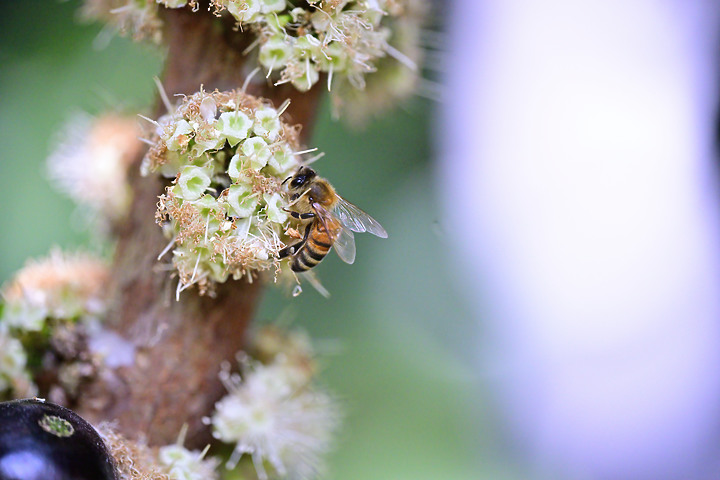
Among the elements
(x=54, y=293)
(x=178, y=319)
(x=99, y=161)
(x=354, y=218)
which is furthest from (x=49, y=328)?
(x=354, y=218)

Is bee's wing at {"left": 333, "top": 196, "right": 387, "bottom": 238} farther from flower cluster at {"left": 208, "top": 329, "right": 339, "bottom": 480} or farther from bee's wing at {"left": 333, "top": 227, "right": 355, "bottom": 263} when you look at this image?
flower cluster at {"left": 208, "top": 329, "right": 339, "bottom": 480}

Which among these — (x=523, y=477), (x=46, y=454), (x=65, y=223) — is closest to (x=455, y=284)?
(x=523, y=477)

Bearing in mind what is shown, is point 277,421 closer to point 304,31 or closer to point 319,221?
point 319,221

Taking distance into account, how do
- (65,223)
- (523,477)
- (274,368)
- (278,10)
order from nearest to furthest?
(278,10) < (274,368) < (65,223) < (523,477)

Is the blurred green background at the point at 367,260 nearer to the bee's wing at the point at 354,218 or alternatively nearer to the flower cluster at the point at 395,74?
the flower cluster at the point at 395,74

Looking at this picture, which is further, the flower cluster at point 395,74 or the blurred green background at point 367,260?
the blurred green background at point 367,260

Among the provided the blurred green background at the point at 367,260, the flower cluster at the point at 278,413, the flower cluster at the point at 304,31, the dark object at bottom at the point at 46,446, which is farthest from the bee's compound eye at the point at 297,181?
the blurred green background at the point at 367,260

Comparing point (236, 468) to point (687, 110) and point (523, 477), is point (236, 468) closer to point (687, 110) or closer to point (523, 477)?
point (523, 477)
